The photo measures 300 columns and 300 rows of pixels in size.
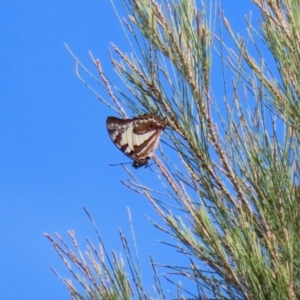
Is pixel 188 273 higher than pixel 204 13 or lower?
lower

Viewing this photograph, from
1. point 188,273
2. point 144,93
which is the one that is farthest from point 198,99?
point 188,273

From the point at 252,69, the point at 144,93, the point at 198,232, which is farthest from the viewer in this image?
the point at 252,69

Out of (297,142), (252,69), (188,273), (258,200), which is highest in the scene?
(252,69)

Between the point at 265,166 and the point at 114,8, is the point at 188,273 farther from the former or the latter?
the point at 114,8

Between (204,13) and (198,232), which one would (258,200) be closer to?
(198,232)

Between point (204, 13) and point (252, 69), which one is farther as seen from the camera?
point (252, 69)

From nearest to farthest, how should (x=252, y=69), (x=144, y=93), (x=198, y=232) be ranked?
1. (x=198, y=232)
2. (x=144, y=93)
3. (x=252, y=69)
